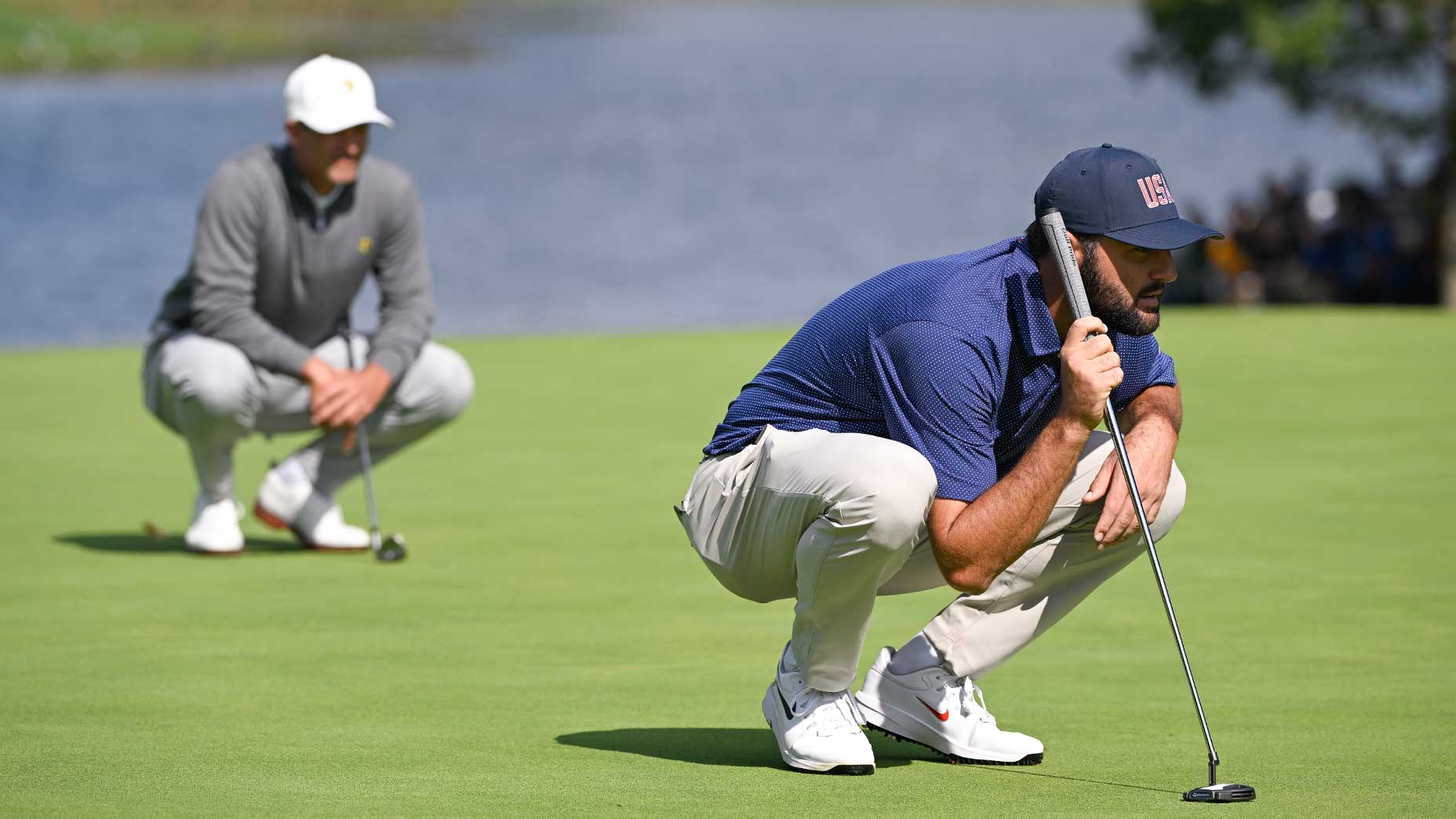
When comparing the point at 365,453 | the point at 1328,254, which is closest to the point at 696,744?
the point at 365,453

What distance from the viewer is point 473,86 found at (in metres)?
62.7

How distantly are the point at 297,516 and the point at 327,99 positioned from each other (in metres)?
1.36

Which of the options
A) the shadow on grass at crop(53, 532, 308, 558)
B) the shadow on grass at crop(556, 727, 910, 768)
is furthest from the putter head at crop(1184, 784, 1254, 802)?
the shadow on grass at crop(53, 532, 308, 558)

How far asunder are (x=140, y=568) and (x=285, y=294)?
970 millimetres

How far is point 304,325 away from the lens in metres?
6.58

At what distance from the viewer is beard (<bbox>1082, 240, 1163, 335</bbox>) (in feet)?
12.4

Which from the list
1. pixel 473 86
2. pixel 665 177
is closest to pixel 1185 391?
pixel 665 177

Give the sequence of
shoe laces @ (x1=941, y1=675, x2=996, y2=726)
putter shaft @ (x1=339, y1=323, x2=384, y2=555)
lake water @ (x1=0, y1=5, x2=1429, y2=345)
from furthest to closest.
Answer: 1. lake water @ (x1=0, y1=5, x2=1429, y2=345)
2. putter shaft @ (x1=339, y1=323, x2=384, y2=555)
3. shoe laces @ (x1=941, y1=675, x2=996, y2=726)

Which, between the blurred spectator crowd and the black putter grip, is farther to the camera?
the blurred spectator crowd

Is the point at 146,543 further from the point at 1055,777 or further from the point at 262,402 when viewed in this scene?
the point at 1055,777

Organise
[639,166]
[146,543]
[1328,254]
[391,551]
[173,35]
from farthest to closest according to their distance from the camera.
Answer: [173,35] < [639,166] < [1328,254] < [146,543] < [391,551]

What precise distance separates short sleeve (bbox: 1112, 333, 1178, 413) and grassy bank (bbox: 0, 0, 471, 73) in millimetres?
58333

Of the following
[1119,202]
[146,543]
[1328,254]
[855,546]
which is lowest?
[1328,254]

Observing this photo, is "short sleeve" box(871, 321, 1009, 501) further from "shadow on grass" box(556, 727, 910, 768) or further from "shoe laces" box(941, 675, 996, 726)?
"shadow on grass" box(556, 727, 910, 768)
